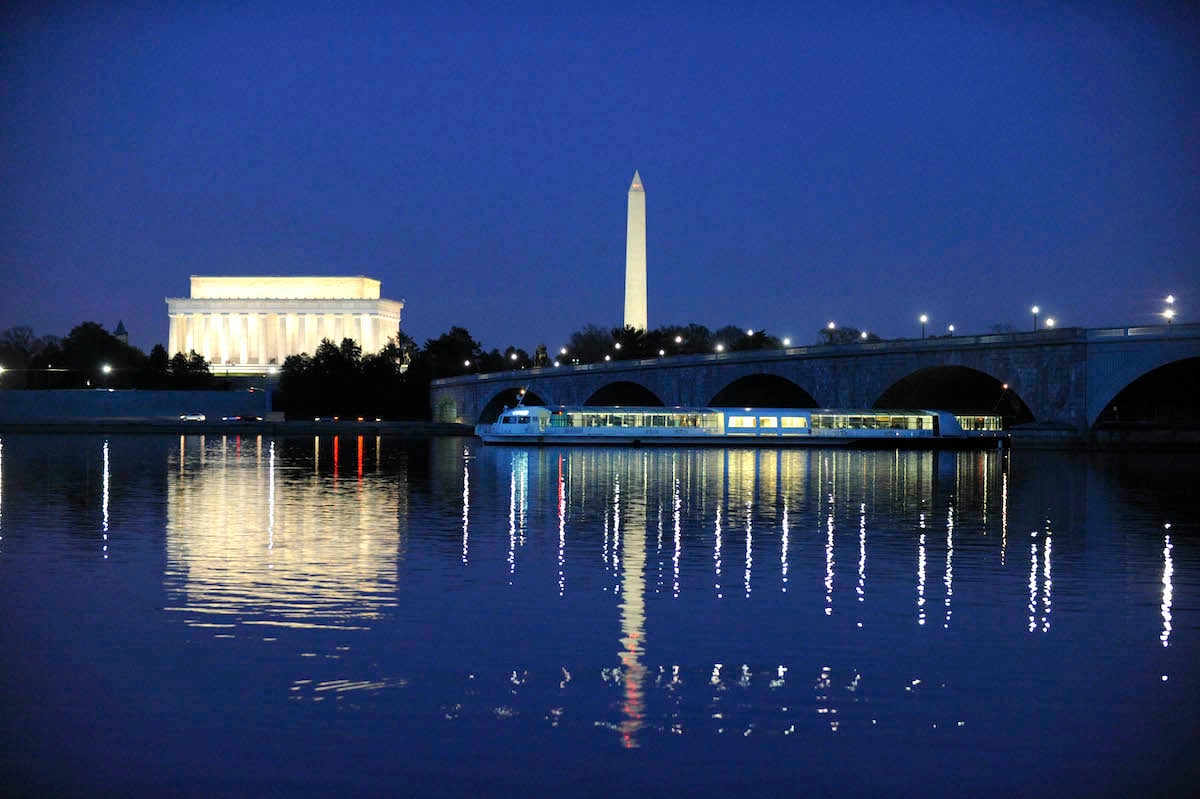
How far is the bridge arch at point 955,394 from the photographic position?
411 ft

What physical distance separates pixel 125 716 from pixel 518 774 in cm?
509

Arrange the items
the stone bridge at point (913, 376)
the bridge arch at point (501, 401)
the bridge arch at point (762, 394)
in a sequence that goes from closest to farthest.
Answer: the stone bridge at point (913, 376), the bridge arch at point (762, 394), the bridge arch at point (501, 401)

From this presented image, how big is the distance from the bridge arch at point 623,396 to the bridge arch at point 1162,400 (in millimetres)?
52459

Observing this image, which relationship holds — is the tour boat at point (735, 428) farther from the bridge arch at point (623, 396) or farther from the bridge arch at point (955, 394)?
the bridge arch at point (623, 396)

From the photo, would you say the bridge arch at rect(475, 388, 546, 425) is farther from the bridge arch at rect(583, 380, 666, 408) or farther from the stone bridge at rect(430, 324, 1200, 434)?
the bridge arch at rect(583, 380, 666, 408)

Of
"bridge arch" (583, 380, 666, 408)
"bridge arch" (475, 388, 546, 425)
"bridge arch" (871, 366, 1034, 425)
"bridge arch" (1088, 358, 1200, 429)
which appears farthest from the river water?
"bridge arch" (475, 388, 546, 425)

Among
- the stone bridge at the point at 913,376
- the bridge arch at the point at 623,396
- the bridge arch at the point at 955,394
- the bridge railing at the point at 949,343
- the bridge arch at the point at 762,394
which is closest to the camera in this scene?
the bridge railing at the point at 949,343

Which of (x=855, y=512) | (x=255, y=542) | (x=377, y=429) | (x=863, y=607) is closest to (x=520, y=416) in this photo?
(x=377, y=429)

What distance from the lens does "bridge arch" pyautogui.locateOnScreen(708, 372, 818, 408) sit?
136 m

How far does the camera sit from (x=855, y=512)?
1729 inches

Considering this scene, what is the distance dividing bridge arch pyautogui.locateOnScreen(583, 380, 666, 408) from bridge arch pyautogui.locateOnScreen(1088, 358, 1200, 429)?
52.5 metres

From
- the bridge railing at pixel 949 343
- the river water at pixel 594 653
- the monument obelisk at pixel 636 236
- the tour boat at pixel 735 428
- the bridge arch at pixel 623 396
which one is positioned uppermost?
the monument obelisk at pixel 636 236

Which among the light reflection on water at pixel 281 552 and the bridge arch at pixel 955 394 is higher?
the bridge arch at pixel 955 394

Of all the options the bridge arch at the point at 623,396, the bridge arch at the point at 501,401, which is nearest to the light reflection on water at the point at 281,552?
the bridge arch at the point at 623,396
